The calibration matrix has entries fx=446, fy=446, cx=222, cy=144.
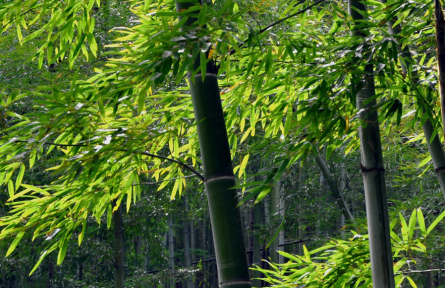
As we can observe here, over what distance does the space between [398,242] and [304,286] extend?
45cm

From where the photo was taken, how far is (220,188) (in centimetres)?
157

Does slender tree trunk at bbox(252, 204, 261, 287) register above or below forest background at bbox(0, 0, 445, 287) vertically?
below

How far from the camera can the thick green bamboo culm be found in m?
1.53

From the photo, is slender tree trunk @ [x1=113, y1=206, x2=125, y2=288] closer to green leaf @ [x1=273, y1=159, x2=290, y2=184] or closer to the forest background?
the forest background

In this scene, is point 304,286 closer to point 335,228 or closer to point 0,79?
point 0,79

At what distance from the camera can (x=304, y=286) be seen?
1941 millimetres

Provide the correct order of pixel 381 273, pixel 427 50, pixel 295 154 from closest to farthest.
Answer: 1. pixel 295 154
2. pixel 381 273
3. pixel 427 50

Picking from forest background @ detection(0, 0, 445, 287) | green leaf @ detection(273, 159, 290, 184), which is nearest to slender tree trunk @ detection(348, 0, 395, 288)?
forest background @ detection(0, 0, 445, 287)

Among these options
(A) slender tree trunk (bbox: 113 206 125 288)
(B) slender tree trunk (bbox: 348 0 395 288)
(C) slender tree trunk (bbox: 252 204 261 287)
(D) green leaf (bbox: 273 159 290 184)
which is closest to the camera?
(D) green leaf (bbox: 273 159 290 184)

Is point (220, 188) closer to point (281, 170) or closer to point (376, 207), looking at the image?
point (281, 170)

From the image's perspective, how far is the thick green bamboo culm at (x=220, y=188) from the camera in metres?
1.53

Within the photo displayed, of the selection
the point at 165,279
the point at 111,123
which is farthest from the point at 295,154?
the point at 165,279

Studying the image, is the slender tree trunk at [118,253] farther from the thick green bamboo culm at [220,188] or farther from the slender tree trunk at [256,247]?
the thick green bamboo culm at [220,188]

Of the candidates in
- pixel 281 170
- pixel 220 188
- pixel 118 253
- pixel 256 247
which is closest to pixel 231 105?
pixel 220 188
